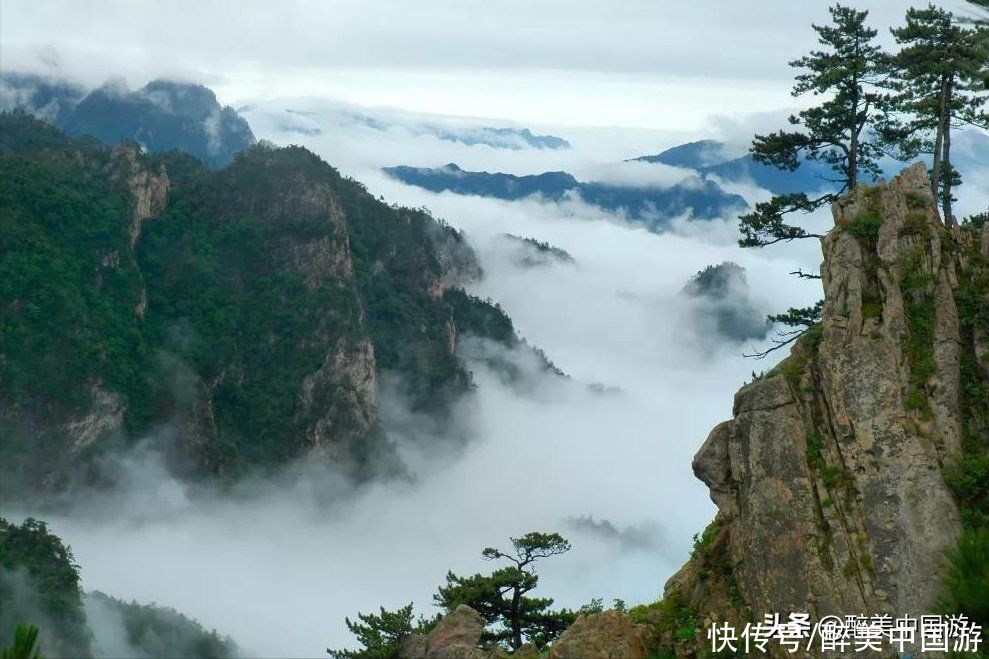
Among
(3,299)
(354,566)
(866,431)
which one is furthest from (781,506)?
(354,566)

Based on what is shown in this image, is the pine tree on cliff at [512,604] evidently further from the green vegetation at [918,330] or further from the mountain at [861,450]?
the green vegetation at [918,330]

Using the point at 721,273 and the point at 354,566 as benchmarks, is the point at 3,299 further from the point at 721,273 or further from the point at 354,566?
the point at 721,273

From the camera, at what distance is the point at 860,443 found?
16438mm

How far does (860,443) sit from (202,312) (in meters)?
98.2

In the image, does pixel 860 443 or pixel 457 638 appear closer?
pixel 860 443

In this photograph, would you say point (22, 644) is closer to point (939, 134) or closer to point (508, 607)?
point (508, 607)

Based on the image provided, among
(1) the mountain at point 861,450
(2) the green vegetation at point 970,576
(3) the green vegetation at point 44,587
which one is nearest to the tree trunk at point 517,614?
(1) the mountain at point 861,450

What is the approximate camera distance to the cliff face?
1552cm

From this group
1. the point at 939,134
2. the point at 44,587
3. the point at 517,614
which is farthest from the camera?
the point at 44,587

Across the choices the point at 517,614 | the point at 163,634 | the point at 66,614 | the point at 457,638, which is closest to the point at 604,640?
the point at 457,638

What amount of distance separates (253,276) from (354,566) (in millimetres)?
37350

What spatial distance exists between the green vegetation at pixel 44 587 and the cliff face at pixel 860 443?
37.0 metres

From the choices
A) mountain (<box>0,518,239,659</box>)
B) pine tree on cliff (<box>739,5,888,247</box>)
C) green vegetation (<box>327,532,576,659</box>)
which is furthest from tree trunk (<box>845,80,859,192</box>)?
mountain (<box>0,518,239,659</box>)

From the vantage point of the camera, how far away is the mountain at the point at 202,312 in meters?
86.6
